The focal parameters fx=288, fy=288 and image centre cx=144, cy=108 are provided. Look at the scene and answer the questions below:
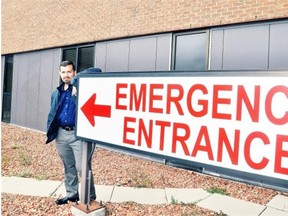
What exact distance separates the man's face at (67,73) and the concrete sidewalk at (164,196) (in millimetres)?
1967

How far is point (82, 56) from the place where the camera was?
401 inches

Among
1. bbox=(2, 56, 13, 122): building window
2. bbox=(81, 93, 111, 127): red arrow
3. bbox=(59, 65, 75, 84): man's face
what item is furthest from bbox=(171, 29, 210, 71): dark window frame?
bbox=(2, 56, 13, 122): building window

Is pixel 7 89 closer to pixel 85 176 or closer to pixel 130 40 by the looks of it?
pixel 130 40

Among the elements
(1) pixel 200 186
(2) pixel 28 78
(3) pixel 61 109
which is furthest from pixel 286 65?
(2) pixel 28 78

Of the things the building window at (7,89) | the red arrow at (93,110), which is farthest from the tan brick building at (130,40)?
the red arrow at (93,110)

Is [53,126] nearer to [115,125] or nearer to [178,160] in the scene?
[115,125]

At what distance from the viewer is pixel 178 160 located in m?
2.73

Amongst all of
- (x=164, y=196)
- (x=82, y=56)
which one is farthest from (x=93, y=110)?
(x=82, y=56)

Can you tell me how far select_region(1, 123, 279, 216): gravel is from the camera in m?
4.29

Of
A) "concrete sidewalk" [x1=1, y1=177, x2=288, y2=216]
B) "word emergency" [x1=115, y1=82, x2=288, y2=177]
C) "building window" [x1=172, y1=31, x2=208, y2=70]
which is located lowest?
"concrete sidewalk" [x1=1, y1=177, x2=288, y2=216]

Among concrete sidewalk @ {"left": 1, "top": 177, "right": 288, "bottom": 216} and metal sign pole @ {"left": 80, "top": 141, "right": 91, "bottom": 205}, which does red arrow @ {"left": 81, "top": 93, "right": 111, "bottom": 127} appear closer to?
metal sign pole @ {"left": 80, "top": 141, "right": 91, "bottom": 205}

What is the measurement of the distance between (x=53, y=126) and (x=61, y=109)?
0.90ft

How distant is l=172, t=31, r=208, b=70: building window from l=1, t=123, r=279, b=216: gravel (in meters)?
2.59

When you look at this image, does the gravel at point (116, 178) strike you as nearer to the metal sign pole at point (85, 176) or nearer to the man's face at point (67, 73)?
the metal sign pole at point (85, 176)
